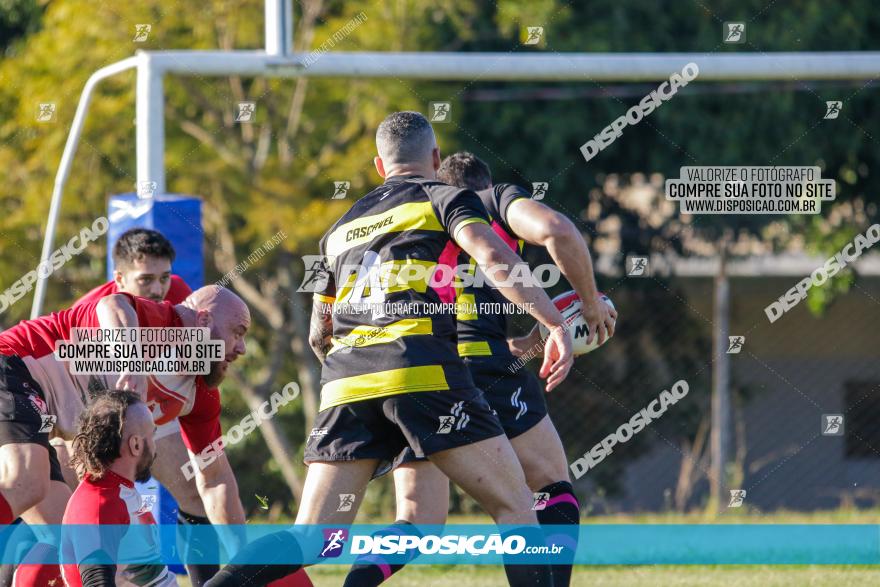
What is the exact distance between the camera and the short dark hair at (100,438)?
4262 mm

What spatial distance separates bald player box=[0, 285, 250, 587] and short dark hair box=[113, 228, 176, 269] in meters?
0.25

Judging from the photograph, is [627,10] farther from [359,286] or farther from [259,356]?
[359,286]

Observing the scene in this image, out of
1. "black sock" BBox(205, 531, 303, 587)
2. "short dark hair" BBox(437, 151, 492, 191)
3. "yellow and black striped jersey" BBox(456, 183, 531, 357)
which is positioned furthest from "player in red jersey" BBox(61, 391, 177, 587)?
"short dark hair" BBox(437, 151, 492, 191)

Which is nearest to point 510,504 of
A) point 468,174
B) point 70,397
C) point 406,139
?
point 406,139

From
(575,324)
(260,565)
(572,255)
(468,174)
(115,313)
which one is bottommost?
(260,565)

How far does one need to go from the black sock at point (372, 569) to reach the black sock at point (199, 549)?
94 centimetres

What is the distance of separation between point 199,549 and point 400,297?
1761 millimetres

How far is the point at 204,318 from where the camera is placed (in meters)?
5.27

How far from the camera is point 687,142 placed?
11859mm

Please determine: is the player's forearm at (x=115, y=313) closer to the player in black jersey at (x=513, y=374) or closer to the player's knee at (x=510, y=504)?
the player in black jersey at (x=513, y=374)

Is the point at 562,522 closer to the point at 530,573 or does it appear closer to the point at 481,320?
the point at 530,573

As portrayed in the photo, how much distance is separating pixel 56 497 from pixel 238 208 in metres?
6.00

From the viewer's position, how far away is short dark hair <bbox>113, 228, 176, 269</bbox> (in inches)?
211

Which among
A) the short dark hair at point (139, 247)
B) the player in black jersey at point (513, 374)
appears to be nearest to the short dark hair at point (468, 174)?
the player in black jersey at point (513, 374)
